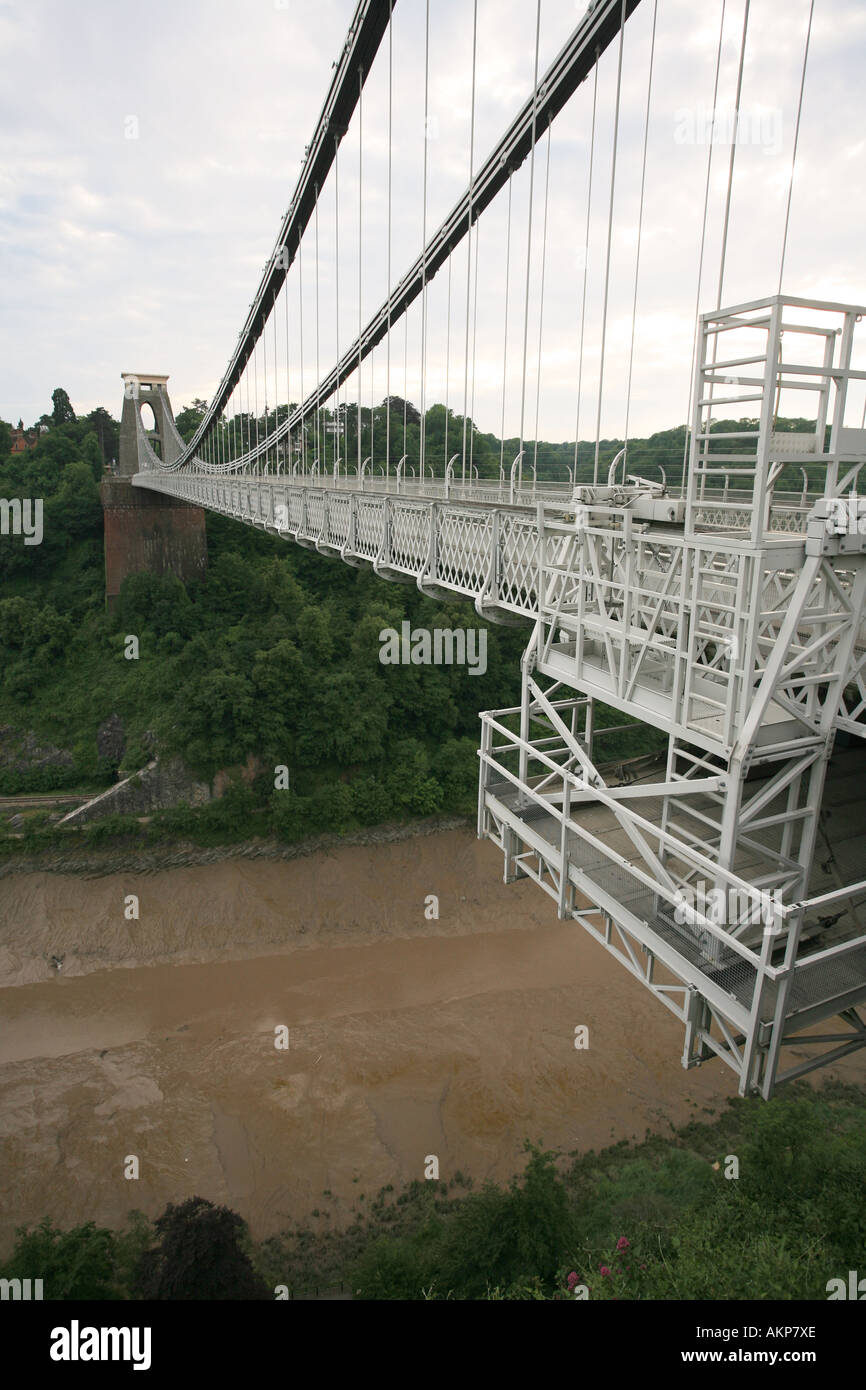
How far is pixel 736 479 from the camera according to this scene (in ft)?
78.4

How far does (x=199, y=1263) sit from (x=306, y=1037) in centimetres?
443

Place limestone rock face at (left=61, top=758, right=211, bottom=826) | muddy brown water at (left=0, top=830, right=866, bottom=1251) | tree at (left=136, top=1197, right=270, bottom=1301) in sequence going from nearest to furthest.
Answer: tree at (left=136, top=1197, right=270, bottom=1301), muddy brown water at (left=0, top=830, right=866, bottom=1251), limestone rock face at (left=61, top=758, right=211, bottom=826)

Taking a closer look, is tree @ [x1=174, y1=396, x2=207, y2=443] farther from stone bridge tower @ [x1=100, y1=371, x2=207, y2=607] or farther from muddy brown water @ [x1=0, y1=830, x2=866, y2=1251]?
muddy brown water @ [x1=0, y1=830, x2=866, y2=1251]

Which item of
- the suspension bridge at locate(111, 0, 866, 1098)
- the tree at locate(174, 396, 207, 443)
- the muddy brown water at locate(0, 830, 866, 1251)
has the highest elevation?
the tree at locate(174, 396, 207, 443)

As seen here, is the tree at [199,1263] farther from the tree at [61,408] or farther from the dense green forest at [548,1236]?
the tree at [61,408]

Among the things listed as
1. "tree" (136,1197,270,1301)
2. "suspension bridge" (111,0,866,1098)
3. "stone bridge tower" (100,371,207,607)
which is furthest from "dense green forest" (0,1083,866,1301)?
"stone bridge tower" (100,371,207,607)

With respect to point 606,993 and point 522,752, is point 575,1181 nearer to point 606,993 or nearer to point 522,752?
point 606,993

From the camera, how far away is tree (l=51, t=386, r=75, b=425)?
44.1 meters

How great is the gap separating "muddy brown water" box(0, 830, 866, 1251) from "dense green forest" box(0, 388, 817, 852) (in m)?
1.59

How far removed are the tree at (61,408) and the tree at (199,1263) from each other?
4472 cm

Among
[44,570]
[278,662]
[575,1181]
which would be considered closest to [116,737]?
[278,662]

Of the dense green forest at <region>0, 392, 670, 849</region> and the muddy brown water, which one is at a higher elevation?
the dense green forest at <region>0, 392, 670, 849</region>

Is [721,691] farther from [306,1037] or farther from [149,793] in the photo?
[149,793]

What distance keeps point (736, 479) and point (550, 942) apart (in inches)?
626
